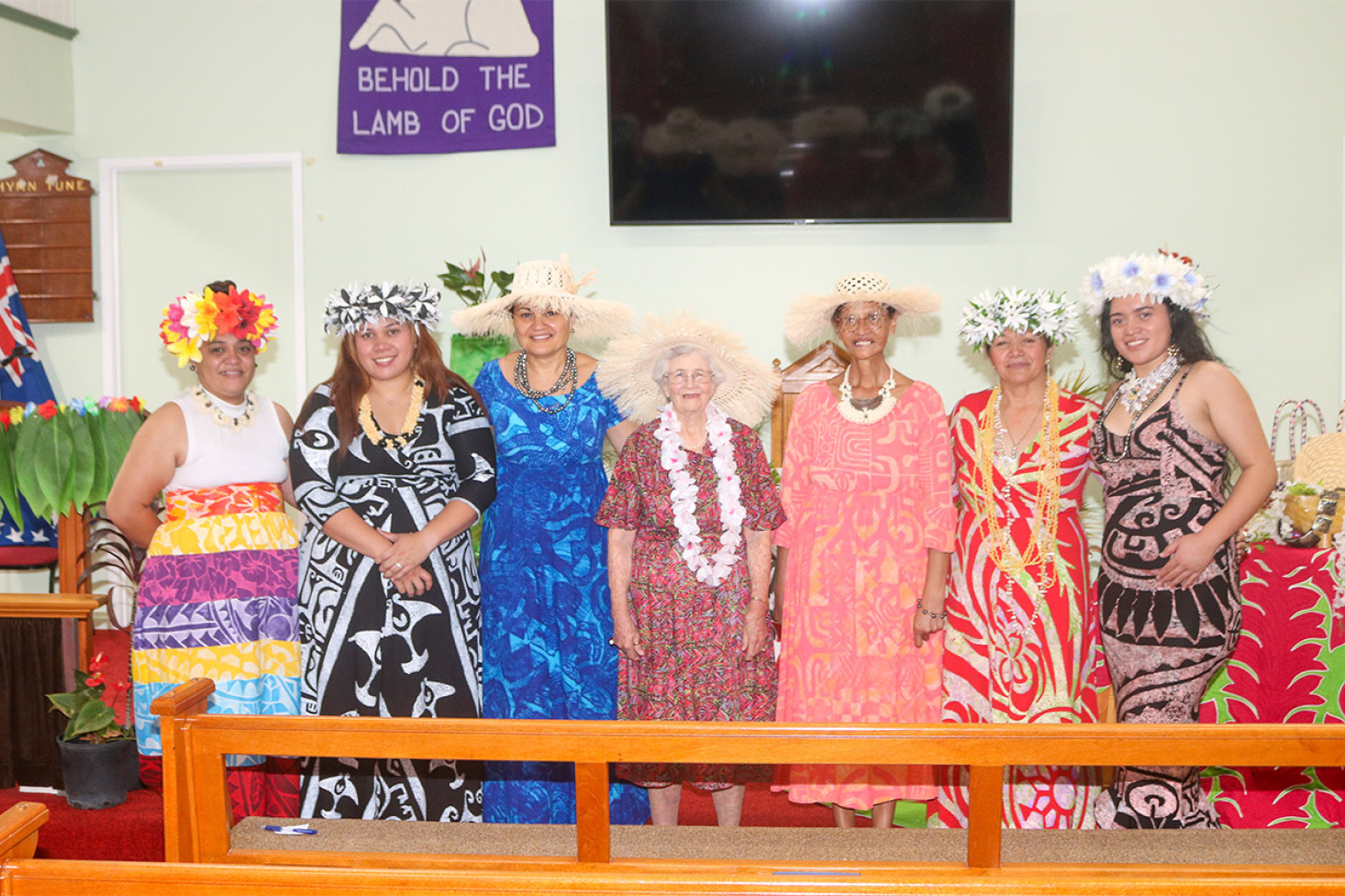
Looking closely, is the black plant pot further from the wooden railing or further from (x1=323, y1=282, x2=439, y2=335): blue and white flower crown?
(x1=323, y1=282, x2=439, y2=335): blue and white flower crown

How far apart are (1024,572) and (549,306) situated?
5.44 ft

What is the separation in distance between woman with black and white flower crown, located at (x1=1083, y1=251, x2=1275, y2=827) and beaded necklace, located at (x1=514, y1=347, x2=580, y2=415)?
1594 mm

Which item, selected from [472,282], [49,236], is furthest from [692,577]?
[49,236]

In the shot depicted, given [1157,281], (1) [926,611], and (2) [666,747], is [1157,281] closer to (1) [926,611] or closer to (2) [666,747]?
(1) [926,611]

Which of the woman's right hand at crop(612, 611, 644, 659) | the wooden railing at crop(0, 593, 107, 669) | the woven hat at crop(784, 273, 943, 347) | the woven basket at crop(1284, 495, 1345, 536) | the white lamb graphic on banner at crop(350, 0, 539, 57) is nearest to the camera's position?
the woman's right hand at crop(612, 611, 644, 659)

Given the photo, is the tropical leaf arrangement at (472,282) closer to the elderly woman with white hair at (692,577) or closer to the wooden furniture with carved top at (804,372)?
the wooden furniture with carved top at (804,372)


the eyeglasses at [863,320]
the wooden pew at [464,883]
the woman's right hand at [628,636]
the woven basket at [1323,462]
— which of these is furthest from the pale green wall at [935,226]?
the wooden pew at [464,883]

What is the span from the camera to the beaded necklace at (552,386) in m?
3.19

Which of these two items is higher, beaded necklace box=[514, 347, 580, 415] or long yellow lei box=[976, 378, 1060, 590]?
beaded necklace box=[514, 347, 580, 415]

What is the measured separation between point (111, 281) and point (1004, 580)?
17.5 ft

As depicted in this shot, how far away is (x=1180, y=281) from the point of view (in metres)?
2.85

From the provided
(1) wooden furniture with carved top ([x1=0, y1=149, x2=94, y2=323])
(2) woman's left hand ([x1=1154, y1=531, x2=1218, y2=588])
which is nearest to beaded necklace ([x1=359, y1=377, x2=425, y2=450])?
(2) woman's left hand ([x1=1154, y1=531, x2=1218, y2=588])

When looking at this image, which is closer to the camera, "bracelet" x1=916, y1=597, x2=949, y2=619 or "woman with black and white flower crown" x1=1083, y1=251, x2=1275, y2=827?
"woman with black and white flower crown" x1=1083, y1=251, x2=1275, y2=827

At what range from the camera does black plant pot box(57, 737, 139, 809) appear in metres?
3.59
